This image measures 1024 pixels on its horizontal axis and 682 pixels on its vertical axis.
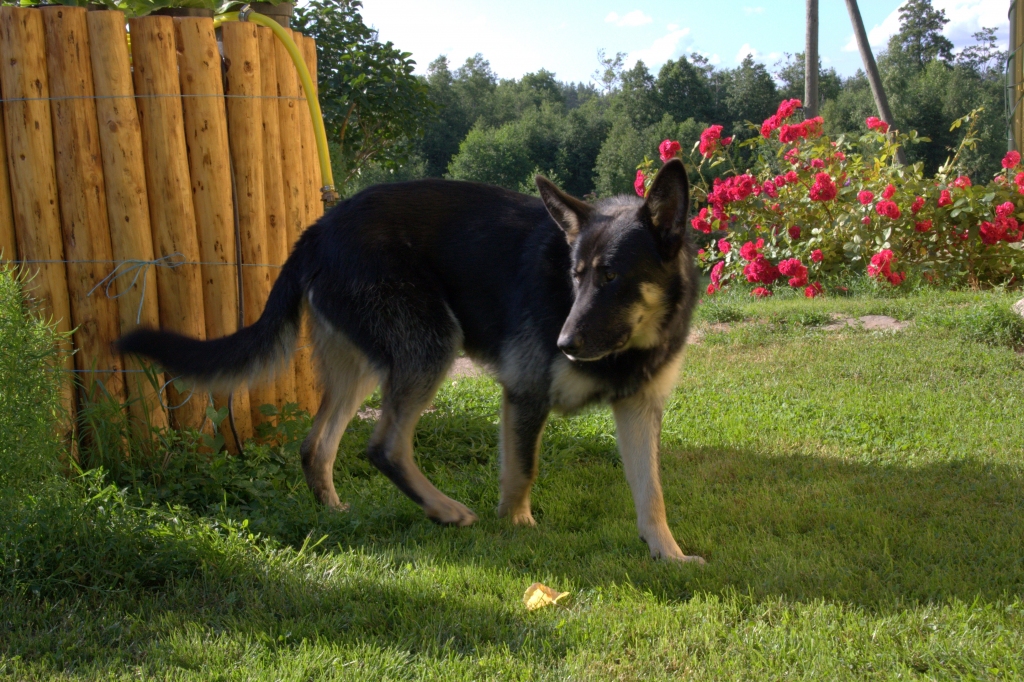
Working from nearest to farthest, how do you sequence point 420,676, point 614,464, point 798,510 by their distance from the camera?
point 420,676, point 798,510, point 614,464

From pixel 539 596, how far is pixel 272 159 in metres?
2.94

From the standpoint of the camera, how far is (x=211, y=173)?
436 cm

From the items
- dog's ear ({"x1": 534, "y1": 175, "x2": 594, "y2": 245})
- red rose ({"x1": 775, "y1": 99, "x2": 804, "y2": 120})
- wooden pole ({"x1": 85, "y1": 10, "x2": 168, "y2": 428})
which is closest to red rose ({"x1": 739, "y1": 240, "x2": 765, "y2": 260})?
red rose ({"x1": 775, "y1": 99, "x2": 804, "y2": 120})

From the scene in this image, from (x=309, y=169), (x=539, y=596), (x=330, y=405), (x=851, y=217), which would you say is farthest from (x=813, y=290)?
(x=539, y=596)

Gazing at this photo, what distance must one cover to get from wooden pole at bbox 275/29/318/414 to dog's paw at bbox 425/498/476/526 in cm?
131

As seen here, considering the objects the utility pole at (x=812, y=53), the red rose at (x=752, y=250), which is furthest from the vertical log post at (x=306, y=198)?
the utility pole at (x=812, y=53)

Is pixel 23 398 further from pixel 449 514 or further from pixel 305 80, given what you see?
pixel 305 80

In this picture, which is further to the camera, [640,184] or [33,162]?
[640,184]

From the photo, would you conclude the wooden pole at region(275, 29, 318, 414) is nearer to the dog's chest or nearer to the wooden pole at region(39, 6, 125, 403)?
the wooden pole at region(39, 6, 125, 403)

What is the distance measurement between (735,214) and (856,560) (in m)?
7.74

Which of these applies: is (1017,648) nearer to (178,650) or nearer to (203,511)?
(178,650)

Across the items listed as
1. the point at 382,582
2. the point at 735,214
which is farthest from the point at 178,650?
the point at 735,214

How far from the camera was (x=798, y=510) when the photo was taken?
12.5 feet

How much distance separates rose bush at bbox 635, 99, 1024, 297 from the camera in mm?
8562
